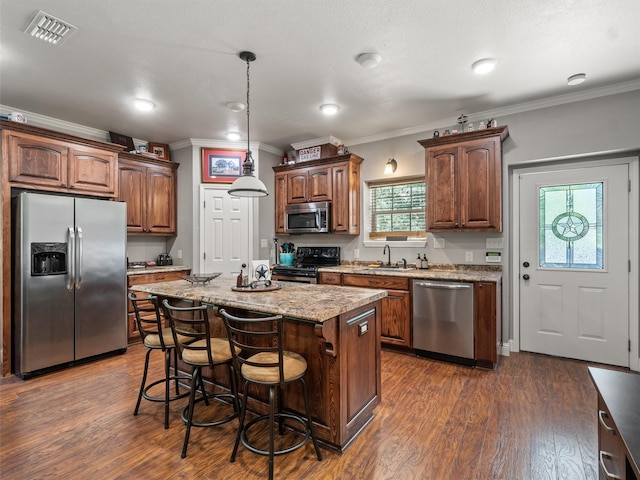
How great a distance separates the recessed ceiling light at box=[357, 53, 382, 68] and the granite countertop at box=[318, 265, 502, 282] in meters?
2.14

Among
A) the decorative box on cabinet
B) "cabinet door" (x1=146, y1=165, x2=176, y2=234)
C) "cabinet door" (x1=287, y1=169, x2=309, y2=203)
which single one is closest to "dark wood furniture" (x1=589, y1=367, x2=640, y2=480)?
"cabinet door" (x1=287, y1=169, x2=309, y2=203)

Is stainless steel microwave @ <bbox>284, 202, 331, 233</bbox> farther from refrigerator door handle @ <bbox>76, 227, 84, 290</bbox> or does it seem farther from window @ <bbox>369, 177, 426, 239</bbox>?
refrigerator door handle @ <bbox>76, 227, 84, 290</bbox>

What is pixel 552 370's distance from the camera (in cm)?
326

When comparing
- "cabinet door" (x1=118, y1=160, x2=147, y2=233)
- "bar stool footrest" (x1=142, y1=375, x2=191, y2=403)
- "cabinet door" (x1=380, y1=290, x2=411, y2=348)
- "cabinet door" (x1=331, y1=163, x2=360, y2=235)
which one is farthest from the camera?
"cabinet door" (x1=331, y1=163, x2=360, y2=235)

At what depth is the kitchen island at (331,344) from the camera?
197cm

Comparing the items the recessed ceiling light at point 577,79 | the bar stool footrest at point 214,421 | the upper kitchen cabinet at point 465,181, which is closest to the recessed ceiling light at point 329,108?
the upper kitchen cabinet at point 465,181

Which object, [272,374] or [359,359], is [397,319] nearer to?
[359,359]

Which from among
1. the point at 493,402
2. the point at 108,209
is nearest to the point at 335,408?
the point at 493,402

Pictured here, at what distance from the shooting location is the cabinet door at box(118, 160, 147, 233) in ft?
14.5

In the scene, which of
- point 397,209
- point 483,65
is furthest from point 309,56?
point 397,209

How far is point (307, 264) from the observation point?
5.10 metres

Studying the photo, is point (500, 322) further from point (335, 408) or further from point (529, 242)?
point (335, 408)

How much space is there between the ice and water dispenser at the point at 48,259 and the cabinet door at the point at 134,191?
44.0 inches

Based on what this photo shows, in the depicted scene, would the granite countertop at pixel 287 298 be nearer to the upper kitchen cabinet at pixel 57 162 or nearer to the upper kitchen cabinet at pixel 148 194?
the upper kitchen cabinet at pixel 57 162
